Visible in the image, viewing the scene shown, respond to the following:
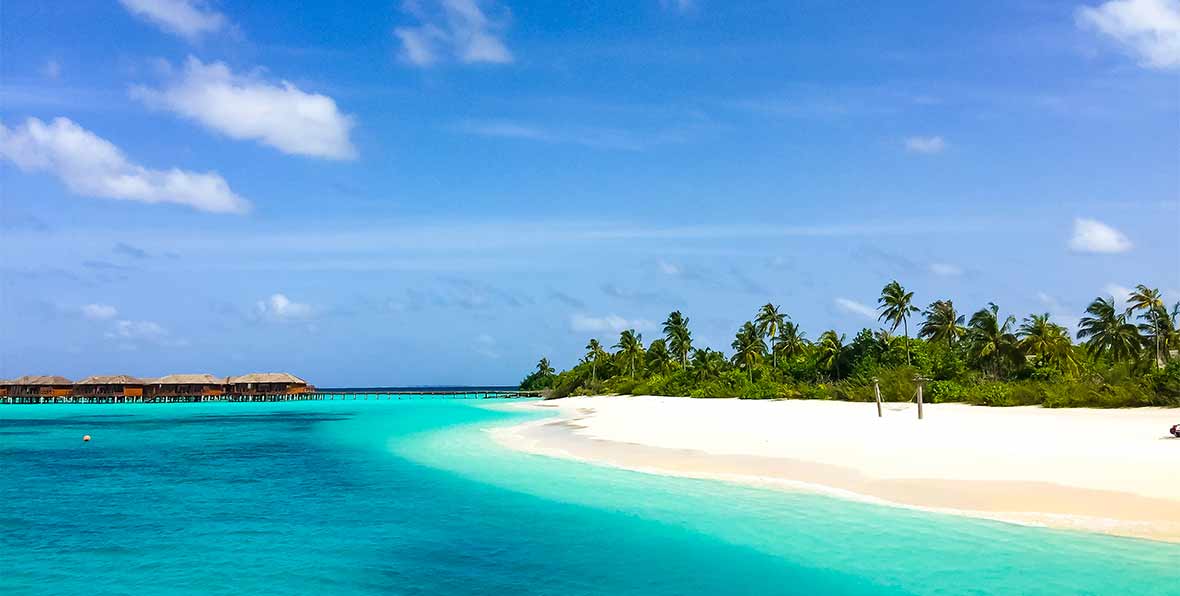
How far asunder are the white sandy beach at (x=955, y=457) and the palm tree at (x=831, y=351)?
27.8 m

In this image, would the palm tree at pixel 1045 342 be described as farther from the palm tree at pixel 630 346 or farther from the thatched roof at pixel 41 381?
the thatched roof at pixel 41 381

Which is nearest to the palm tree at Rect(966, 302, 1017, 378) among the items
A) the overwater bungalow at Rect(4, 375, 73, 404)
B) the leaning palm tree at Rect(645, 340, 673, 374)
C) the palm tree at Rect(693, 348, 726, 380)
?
the palm tree at Rect(693, 348, 726, 380)

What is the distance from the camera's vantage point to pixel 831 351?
212ft

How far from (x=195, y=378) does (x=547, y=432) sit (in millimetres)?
92612

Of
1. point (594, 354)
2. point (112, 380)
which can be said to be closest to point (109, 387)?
point (112, 380)

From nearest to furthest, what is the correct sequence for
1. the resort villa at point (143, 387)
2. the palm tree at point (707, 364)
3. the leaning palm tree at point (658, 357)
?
the palm tree at point (707, 364) → the leaning palm tree at point (658, 357) → the resort villa at point (143, 387)

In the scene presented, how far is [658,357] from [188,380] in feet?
220

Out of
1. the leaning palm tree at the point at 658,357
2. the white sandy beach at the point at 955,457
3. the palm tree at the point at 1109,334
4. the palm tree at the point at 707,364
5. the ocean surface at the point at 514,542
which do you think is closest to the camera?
the ocean surface at the point at 514,542

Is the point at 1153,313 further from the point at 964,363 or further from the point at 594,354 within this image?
the point at 594,354

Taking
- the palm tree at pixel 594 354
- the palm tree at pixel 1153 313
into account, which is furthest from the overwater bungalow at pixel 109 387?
the palm tree at pixel 1153 313

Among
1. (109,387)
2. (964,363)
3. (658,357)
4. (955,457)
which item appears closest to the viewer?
(955,457)

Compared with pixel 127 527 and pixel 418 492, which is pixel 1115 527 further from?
pixel 127 527

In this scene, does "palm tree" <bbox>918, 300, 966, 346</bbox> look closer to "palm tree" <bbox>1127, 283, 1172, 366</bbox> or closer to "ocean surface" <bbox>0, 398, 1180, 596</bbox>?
"palm tree" <bbox>1127, 283, 1172, 366</bbox>

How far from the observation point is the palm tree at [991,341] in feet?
187
